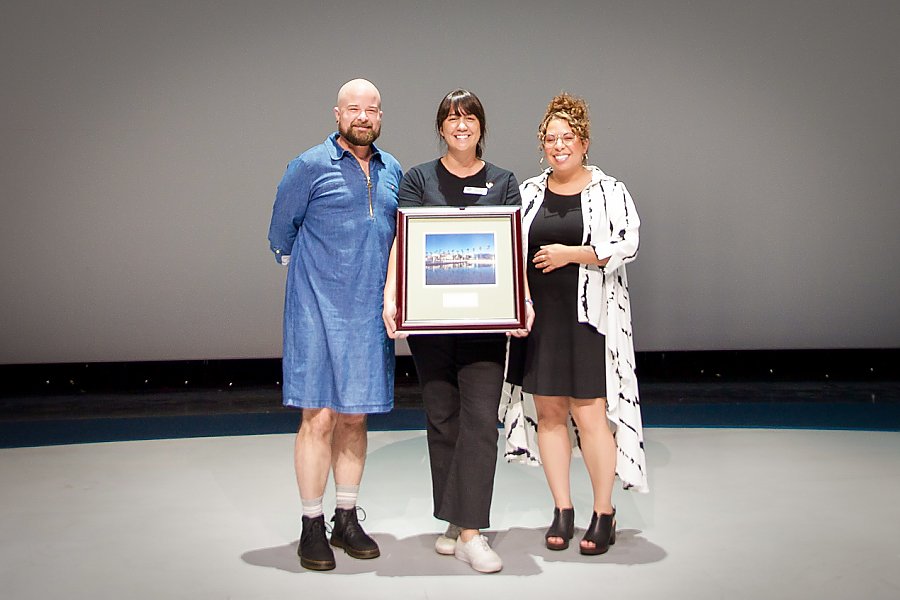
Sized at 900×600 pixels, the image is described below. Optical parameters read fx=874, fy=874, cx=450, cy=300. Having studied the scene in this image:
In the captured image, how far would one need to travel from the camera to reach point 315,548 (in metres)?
2.88

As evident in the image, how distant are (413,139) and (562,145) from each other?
10.5ft

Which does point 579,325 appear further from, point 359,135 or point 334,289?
point 359,135

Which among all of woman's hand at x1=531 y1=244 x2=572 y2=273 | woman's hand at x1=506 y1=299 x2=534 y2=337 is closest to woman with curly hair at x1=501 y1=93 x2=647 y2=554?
woman's hand at x1=531 y1=244 x2=572 y2=273

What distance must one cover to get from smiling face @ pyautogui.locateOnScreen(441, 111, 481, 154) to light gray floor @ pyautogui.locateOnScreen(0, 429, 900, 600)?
1.38 metres

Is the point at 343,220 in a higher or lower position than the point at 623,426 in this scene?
higher

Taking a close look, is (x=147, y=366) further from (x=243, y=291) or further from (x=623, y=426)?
(x=623, y=426)

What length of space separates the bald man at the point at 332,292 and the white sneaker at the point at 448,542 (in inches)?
9.2

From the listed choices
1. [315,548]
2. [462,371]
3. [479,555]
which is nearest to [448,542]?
[479,555]

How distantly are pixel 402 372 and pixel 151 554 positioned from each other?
3.64 metres

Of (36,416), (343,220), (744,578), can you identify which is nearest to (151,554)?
(343,220)

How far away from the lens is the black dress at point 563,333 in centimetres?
298

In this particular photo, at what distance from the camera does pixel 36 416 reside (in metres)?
5.54

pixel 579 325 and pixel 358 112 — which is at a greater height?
pixel 358 112

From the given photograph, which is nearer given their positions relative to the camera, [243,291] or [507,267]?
[507,267]
